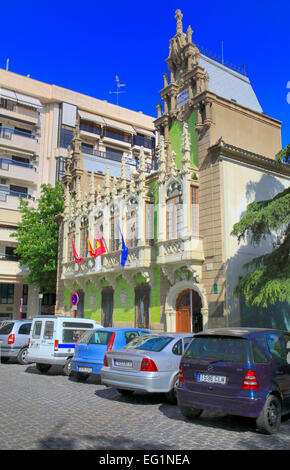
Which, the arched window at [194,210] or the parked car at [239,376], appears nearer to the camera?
the parked car at [239,376]

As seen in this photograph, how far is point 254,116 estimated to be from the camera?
831 inches

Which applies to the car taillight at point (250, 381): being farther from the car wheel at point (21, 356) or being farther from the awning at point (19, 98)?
the awning at point (19, 98)

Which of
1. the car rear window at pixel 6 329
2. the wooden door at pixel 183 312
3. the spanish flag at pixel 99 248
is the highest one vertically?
the spanish flag at pixel 99 248

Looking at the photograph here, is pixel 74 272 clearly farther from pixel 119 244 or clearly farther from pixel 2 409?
pixel 2 409

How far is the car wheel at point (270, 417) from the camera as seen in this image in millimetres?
6773

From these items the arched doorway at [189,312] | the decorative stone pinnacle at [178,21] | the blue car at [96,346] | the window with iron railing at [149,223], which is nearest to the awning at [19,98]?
the decorative stone pinnacle at [178,21]

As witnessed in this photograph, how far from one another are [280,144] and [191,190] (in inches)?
253

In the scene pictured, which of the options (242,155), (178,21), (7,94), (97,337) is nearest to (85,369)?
(97,337)

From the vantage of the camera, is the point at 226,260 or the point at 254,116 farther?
the point at 254,116

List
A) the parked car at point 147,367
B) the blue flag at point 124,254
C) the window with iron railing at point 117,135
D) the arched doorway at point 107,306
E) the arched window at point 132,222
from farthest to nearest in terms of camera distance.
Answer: the window with iron railing at point 117,135 < the arched doorway at point 107,306 < the arched window at point 132,222 < the blue flag at point 124,254 < the parked car at point 147,367

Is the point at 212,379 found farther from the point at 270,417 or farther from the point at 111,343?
the point at 111,343

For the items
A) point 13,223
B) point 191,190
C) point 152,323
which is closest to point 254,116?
point 191,190

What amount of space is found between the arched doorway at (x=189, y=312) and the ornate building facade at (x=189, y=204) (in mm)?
44

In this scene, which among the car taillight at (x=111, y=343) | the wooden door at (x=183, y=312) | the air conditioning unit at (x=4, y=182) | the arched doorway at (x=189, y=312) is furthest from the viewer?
the air conditioning unit at (x=4, y=182)
